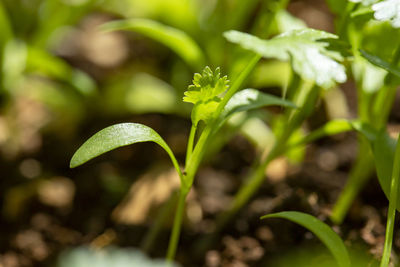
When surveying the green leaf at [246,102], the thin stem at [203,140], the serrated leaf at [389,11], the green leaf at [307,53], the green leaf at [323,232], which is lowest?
the green leaf at [323,232]

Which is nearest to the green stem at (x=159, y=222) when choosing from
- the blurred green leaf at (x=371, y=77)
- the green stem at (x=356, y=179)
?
the green stem at (x=356, y=179)

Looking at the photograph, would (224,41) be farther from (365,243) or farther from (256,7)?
(365,243)

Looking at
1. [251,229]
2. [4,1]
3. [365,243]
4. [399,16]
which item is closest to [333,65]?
[399,16]

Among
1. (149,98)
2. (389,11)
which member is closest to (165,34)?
(149,98)

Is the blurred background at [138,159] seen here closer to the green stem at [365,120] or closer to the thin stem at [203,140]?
the green stem at [365,120]

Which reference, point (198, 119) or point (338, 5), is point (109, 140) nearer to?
point (198, 119)

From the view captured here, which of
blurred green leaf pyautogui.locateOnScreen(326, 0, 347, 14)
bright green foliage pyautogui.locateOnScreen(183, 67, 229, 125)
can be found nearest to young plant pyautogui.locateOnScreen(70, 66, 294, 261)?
bright green foliage pyautogui.locateOnScreen(183, 67, 229, 125)
